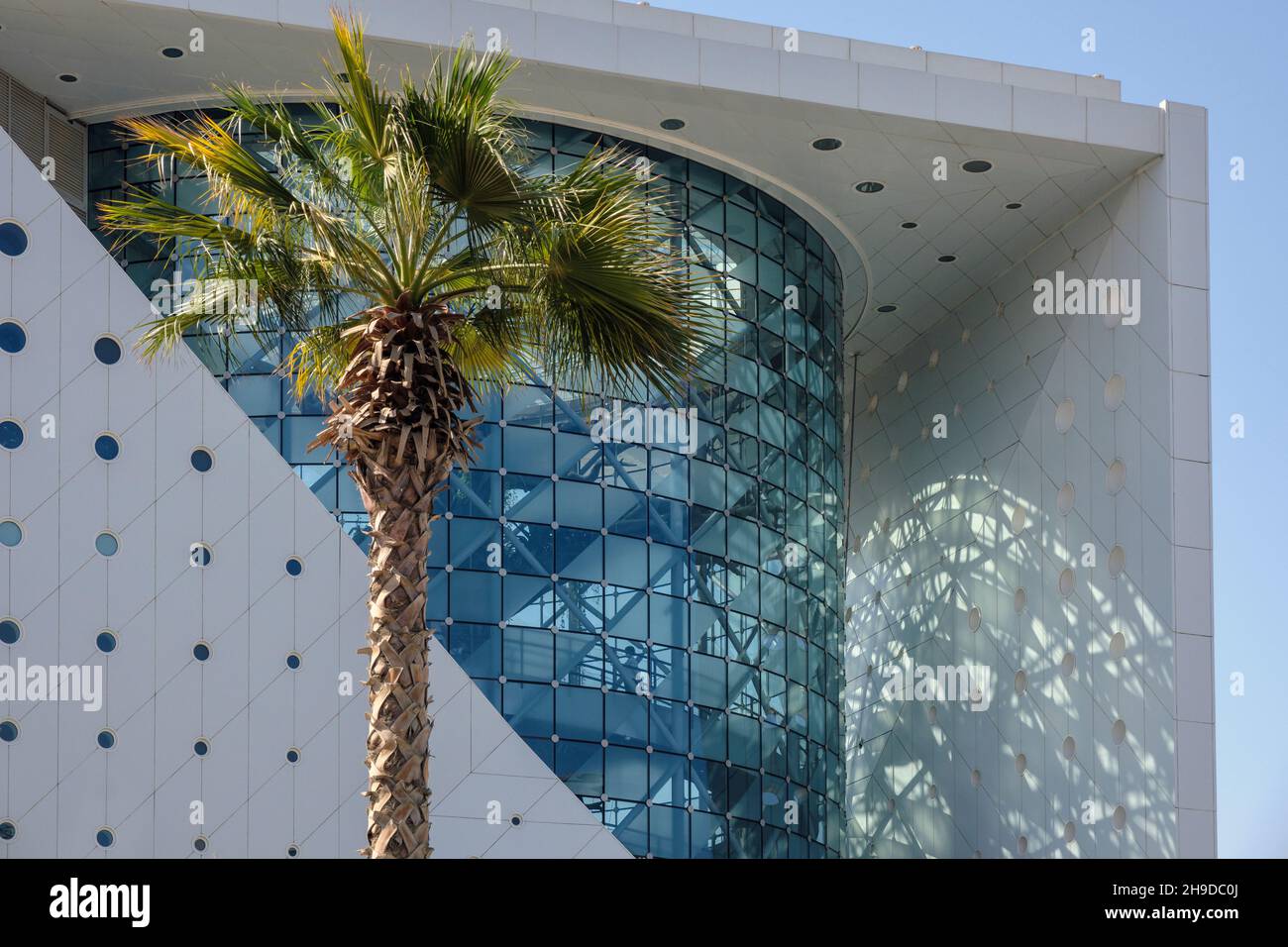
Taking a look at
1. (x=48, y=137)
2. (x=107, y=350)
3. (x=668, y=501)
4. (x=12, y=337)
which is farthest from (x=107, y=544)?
(x=668, y=501)

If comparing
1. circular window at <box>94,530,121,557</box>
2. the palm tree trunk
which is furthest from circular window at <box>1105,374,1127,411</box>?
the palm tree trunk

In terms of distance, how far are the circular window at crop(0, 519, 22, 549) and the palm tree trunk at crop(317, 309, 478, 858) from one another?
10289 mm

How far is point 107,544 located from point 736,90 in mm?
9711

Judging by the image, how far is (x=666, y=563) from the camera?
2456 cm

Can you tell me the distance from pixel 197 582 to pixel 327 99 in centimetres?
688

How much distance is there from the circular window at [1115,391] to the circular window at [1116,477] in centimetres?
83

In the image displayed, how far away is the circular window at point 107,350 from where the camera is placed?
21.8 meters

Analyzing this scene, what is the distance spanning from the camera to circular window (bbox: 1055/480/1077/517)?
2680 centimetres

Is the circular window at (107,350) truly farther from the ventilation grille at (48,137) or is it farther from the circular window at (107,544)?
the ventilation grille at (48,137)

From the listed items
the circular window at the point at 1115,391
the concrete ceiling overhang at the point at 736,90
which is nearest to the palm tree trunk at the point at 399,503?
the concrete ceiling overhang at the point at 736,90
